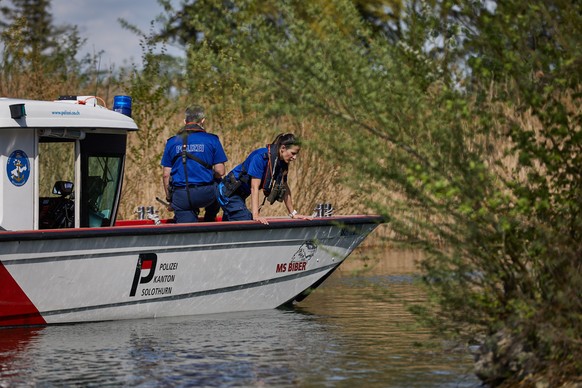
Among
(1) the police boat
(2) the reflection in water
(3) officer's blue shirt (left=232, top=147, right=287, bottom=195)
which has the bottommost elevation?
(2) the reflection in water

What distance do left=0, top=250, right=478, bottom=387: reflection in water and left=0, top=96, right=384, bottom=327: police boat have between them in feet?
0.74

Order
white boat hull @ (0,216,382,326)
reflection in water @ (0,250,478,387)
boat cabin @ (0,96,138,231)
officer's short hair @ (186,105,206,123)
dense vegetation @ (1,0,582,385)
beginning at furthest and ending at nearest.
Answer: officer's short hair @ (186,105,206,123), boat cabin @ (0,96,138,231), white boat hull @ (0,216,382,326), reflection in water @ (0,250,478,387), dense vegetation @ (1,0,582,385)

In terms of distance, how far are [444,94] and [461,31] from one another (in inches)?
22.1

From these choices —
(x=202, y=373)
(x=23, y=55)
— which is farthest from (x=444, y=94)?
(x=23, y=55)

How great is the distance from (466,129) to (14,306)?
536cm

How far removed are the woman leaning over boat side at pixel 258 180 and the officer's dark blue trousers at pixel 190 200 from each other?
0.26 metres

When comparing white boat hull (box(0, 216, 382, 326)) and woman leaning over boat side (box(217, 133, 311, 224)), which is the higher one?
woman leaning over boat side (box(217, 133, 311, 224))

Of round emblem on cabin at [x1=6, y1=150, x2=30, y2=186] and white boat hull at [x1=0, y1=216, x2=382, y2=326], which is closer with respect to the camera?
white boat hull at [x1=0, y1=216, x2=382, y2=326]

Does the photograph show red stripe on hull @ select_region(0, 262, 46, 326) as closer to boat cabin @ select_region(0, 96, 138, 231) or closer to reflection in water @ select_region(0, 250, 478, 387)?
reflection in water @ select_region(0, 250, 478, 387)

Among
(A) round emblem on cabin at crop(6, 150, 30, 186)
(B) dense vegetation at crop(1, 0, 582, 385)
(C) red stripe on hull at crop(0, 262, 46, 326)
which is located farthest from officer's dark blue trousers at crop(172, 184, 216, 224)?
(B) dense vegetation at crop(1, 0, 582, 385)

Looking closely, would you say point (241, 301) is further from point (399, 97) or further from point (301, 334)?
point (399, 97)

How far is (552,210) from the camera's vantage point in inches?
306

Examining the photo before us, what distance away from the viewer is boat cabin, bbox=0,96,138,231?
11812 millimetres

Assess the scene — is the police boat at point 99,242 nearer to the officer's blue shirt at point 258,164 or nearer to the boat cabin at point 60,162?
the boat cabin at point 60,162
